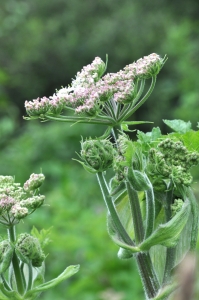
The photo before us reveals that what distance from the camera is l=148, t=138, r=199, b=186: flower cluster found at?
1.83 meters

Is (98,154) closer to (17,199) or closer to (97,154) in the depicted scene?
(97,154)

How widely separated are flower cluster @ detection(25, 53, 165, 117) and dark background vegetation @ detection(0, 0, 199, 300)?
61 cm

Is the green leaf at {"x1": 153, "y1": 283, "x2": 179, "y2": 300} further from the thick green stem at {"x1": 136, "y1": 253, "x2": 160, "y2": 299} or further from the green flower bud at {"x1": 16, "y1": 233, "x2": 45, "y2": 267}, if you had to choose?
the green flower bud at {"x1": 16, "y1": 233, "x2": 45, "y2": 267}

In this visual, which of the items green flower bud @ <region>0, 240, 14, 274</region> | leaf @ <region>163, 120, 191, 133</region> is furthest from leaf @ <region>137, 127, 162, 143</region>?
green flower bud @ <region>0, 240, 14, 274</region>

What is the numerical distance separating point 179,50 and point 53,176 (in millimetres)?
5111

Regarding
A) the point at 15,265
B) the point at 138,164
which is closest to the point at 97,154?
the point at 138,164

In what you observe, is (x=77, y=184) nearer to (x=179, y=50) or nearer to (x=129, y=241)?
(x=179, y=50)

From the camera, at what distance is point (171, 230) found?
1.84 m

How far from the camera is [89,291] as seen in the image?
557 centimetres

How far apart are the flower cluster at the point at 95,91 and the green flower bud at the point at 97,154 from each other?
0.11 metres

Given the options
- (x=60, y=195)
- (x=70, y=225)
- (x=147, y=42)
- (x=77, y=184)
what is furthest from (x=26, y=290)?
(x=147, y=42)

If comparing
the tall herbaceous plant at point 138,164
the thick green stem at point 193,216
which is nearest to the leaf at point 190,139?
the tall herbaceous plant at point 138,164

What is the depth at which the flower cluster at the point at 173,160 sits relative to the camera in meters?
1.83

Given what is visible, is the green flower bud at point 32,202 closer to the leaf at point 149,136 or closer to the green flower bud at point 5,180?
the green flower bud at point 5,180
